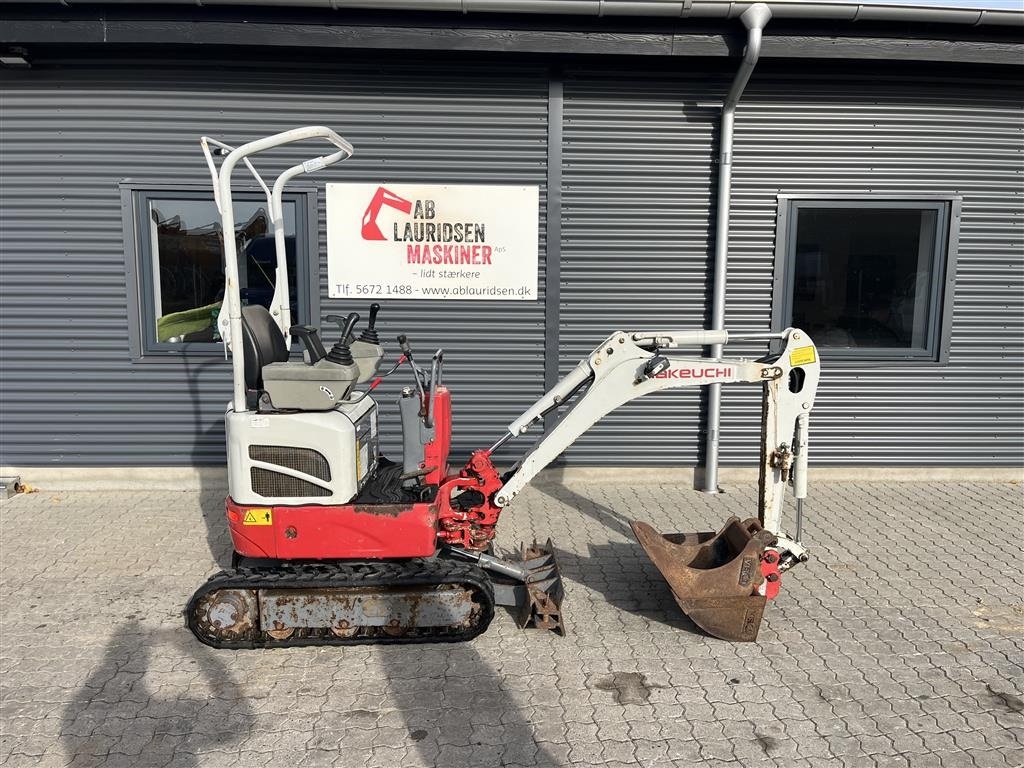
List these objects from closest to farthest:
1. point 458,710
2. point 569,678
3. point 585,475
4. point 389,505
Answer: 1. point 458,710
2. point 569,678
3. point 389,505
4. point 585,475

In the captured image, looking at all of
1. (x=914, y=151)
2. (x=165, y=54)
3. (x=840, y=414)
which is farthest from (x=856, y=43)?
(x=165, y=54)

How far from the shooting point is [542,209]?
22.4ft

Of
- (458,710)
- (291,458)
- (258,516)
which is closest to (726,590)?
(458,710)

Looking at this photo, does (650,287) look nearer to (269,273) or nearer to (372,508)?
(269,273)

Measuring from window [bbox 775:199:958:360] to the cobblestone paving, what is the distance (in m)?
2.43

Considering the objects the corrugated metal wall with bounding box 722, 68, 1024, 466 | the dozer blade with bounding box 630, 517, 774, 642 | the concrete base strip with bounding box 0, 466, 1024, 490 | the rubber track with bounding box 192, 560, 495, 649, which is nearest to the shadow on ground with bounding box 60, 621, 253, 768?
the rubber track with bounding box 192, 560, 495, 649

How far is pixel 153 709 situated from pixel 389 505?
1.49 metres

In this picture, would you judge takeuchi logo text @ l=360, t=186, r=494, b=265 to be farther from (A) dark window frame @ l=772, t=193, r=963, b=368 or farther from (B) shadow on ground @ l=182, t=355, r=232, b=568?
(A) dark window frame @ l=772, t=193, r=963, b=368

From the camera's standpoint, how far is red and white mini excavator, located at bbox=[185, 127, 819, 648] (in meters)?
3.93

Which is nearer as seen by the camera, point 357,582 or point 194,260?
point 357,582

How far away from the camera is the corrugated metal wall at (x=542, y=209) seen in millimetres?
6629

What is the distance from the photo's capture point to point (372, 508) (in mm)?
4000

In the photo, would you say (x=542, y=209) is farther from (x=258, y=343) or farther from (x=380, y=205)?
(x=258, y=343)

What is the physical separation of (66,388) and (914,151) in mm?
8530
